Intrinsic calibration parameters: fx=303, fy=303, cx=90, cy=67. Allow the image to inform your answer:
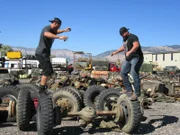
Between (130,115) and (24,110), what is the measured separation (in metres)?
2.04

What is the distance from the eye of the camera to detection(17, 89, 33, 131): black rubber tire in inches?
227

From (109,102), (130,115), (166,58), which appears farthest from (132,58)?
(166,58)

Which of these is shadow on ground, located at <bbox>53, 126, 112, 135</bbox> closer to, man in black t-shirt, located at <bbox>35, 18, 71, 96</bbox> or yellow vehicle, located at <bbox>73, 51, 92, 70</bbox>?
man in black t-shirt, located at <bbox>35, 18, 71, 96</bbox>

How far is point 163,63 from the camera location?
80.2 metres

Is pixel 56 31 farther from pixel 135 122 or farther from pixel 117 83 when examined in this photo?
pixel 117 83

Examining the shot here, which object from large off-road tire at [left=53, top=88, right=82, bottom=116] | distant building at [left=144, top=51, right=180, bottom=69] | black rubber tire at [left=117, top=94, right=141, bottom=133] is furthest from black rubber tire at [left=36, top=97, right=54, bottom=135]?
distant building at [left=144, top=51, right=180, bottom=69]

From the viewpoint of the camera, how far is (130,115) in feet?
19.4

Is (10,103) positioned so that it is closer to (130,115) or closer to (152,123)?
(130,115)

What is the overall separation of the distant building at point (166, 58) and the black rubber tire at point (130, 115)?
6977cm

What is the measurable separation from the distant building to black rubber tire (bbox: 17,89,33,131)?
70.6 m

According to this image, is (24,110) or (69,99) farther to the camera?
(69,99)

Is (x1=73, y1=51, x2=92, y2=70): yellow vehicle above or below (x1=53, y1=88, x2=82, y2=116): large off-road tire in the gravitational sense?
above

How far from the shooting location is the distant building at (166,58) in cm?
7406

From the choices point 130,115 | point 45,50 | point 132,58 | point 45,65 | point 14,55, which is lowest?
point 130,115
